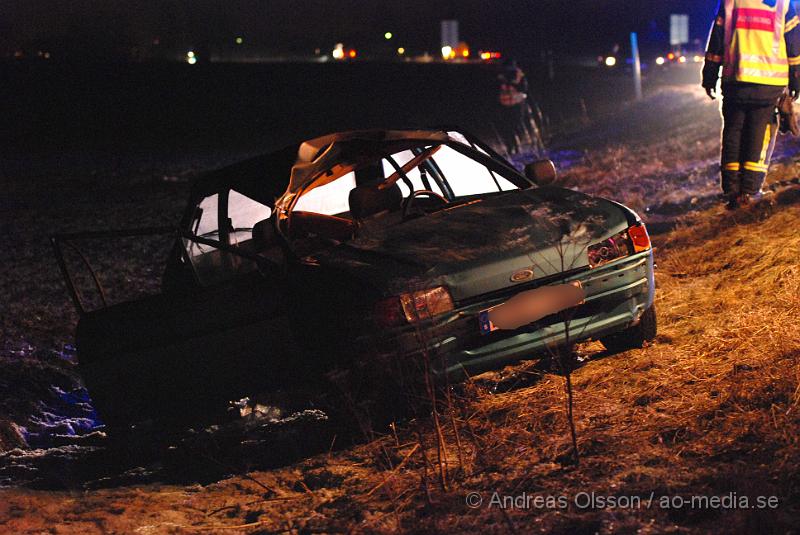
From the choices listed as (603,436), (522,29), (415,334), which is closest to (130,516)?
(415,334)

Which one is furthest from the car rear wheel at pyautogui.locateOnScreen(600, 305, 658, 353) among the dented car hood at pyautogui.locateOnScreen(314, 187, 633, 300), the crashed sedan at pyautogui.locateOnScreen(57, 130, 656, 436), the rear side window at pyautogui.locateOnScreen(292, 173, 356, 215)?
the rear side window at pyautogui.locateOnScreen(292, 173, 356, 215)

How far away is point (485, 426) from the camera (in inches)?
156

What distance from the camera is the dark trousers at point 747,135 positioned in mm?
6848

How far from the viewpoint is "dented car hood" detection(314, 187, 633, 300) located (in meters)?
3.99

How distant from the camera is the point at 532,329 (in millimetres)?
4059

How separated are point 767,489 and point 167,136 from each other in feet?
99.1

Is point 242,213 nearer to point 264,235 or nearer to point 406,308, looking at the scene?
point 264,235

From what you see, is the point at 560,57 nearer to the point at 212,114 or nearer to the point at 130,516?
the point at 212,114

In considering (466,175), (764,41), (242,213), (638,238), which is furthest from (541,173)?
(764,41)

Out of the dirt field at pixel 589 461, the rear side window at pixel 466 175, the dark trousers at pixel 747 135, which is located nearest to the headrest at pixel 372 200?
the rear side window at pixel 466 175

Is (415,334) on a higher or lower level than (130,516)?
higher

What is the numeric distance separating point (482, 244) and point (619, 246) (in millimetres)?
705

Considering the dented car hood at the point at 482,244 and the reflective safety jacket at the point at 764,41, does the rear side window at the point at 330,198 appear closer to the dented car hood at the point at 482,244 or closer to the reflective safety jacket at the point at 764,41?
the dented car hood at the point at 482,244

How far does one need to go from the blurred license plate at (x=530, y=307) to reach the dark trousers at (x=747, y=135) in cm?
357
